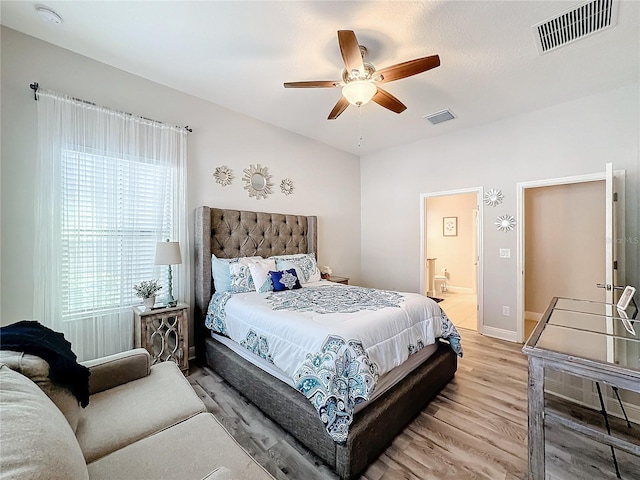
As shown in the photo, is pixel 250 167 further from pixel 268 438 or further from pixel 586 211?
pixel 586 211

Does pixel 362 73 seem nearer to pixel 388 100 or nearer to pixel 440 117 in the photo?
pixel 388 100

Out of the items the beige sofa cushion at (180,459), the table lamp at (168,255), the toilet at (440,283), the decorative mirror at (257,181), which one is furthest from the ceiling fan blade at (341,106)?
the toilet at (440,283)

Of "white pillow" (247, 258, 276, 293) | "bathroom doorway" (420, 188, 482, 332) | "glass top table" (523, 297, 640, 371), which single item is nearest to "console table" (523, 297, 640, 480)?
"glass top table" (523, 297, 640, 371)

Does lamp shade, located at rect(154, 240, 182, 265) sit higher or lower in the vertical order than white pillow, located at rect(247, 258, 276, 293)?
higher

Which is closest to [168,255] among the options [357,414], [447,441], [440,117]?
[357,414]

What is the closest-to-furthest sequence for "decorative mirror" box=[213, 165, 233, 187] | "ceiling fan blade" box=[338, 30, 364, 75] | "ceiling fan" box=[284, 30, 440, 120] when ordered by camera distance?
"ceiling fan blade" box=[338, 30, 364, 75] → "ceiling fan" box=[284, 30, 440, 120] → "decorative mirror" box=[213, 165, 233, 187]

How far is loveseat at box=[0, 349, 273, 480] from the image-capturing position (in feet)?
2.24

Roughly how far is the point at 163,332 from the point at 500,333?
4232 millimetres

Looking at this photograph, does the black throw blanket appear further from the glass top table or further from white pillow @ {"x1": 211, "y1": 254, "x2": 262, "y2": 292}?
the glass top table

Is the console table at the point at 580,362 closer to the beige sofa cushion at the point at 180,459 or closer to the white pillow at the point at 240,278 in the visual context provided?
the beige sofa cushion at the point at 180,459

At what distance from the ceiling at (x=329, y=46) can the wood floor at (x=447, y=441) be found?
3033 millimetres

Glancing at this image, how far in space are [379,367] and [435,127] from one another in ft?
11.9

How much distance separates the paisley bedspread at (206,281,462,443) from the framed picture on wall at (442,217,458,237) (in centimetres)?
502

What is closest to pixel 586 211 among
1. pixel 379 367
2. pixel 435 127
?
pixel 435 127
